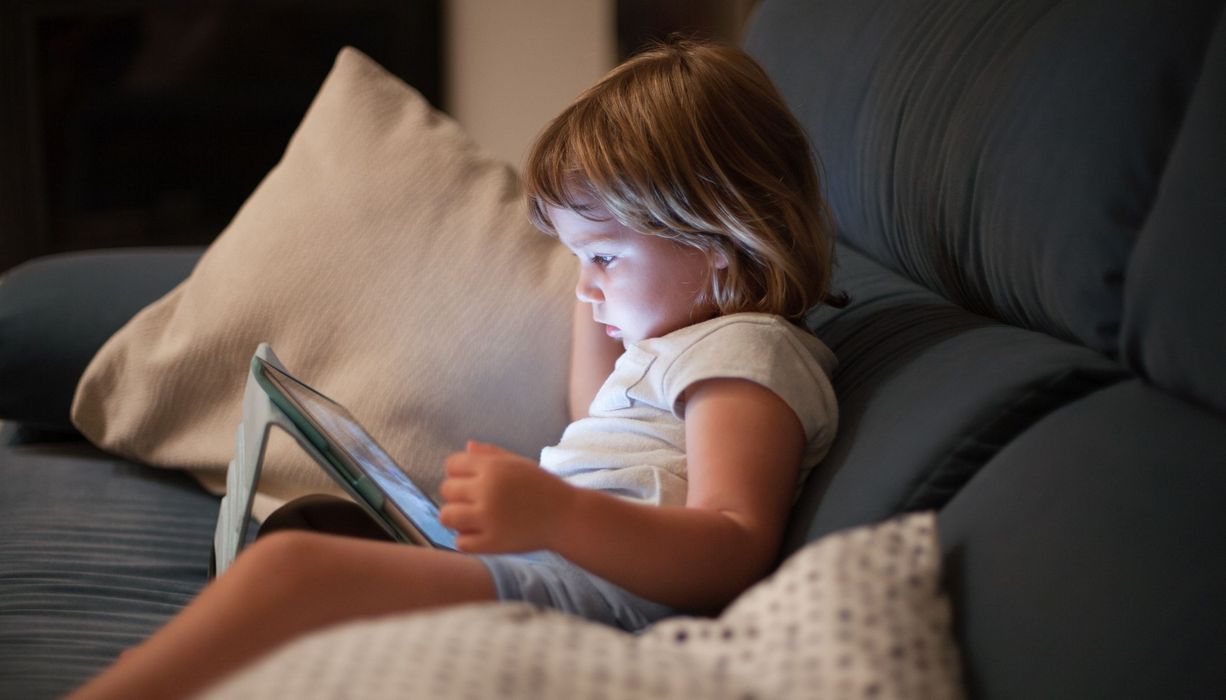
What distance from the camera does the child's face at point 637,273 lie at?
0.92 meters

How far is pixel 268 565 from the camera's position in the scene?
2.19 ft

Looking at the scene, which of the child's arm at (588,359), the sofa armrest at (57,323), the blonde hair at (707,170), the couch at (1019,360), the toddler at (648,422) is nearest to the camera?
the couch at (1019,360)

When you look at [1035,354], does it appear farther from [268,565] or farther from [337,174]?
[337,174]

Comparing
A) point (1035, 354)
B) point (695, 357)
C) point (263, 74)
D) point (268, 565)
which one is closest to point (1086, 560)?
point (1035, 354)

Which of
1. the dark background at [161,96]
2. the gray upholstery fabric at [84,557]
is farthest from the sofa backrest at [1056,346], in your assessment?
the dark background at [161,96]

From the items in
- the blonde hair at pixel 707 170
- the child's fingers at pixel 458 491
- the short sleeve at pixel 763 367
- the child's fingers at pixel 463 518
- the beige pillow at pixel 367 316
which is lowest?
the beige pillow at pixel 367 316

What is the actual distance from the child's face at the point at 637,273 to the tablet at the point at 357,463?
0.21 meters

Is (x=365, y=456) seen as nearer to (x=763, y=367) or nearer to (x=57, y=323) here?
(x=763, y=367)

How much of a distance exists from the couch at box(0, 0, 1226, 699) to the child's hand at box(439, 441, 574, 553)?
0.18 meters

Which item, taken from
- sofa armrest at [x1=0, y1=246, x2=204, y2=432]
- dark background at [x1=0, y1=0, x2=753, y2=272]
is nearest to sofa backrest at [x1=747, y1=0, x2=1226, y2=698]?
sofa armrest at [x1=0, y1=246, x2=204, y2=432]

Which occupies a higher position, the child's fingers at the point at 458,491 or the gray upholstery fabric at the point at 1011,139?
the gray upholstery fabric at the point at 1011,139

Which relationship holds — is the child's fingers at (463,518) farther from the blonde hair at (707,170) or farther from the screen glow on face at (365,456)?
the blonde hair at (707,170)

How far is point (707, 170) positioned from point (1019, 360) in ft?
0.90

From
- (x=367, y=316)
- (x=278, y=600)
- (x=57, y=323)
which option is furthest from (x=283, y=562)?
(x=57, y=323)
